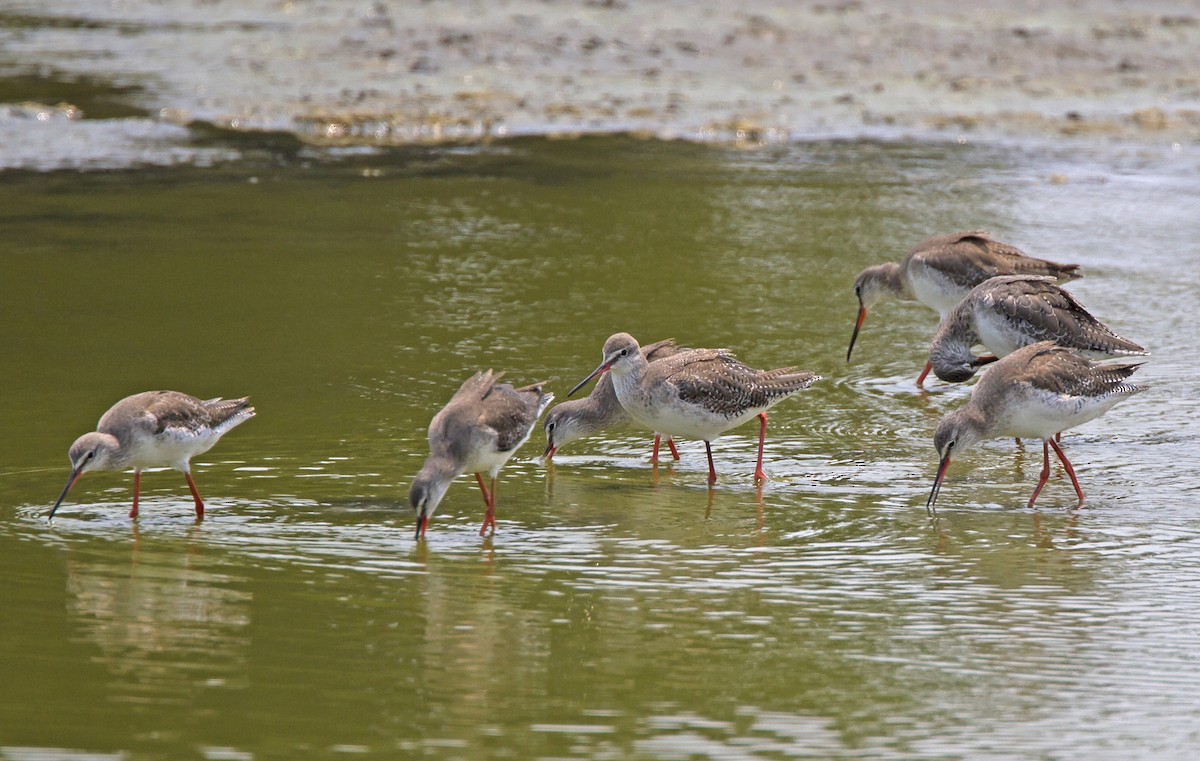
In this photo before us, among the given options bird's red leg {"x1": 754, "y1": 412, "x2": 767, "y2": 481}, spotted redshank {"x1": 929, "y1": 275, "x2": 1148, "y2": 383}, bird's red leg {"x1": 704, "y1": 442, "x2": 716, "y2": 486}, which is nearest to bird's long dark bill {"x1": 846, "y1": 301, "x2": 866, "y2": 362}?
spotted redshank {"x1": 929, "y1": 275, "x2": 1148, "y2": 383}

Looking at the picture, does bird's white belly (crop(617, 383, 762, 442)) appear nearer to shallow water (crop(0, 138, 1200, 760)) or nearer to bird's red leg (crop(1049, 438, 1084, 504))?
shallow water (crop(0, 138, 1200, 760))

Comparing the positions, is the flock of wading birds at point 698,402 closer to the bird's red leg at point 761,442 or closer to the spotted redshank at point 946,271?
the bird's red leg at point 761,442

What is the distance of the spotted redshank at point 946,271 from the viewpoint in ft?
40.1

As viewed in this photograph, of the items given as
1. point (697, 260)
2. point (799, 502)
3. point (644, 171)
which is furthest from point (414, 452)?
point (644, 171)

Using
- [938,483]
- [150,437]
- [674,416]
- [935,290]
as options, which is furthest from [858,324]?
[150,437]

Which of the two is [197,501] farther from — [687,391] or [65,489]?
[687,391]

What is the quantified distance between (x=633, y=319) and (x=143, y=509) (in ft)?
16.3

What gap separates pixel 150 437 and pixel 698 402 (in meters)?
3.08

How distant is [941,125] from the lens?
20.0m

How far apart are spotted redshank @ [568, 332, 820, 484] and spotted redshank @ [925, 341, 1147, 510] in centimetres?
119

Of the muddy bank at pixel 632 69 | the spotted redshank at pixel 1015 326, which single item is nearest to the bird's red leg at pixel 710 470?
the spotted redshank at pixel 1015 326

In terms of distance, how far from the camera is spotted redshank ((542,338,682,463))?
400 inches

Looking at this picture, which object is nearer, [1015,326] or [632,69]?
[1015,326]

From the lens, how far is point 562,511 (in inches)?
353
